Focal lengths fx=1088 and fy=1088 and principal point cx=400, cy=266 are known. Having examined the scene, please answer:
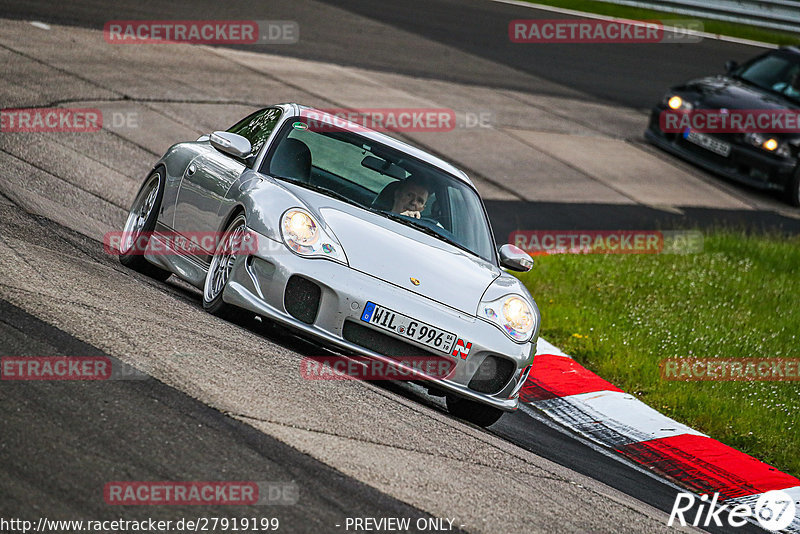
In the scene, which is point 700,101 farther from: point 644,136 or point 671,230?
point 671,230

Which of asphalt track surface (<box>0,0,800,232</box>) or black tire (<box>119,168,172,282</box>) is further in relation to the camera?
asphalt track surface (<box>0,0,800,232</box>)

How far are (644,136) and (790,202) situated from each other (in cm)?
268

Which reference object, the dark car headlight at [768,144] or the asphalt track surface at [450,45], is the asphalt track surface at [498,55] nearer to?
the asphalt track surface at [450,45]

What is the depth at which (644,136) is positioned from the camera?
1831 centimetres

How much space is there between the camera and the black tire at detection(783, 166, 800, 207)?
658 inches

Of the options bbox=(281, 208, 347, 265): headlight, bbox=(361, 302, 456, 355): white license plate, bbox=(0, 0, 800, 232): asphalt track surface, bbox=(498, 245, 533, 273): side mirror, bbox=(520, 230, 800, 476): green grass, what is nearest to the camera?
bbox=(361, 302, 456, 355): white license plate

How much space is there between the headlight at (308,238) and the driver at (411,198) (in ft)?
2.92

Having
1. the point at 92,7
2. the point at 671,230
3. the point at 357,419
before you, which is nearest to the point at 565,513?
the point at 357,419

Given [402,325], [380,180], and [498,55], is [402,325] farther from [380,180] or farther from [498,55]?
[498,55]

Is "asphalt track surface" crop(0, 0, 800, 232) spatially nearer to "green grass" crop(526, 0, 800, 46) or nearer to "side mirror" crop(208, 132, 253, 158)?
"green grass" crop(526, 0, 800, 46)

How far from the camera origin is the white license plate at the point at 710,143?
16.7 meters

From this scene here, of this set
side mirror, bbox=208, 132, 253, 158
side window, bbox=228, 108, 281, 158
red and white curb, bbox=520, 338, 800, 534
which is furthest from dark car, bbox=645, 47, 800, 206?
side mirror, bbox=208, 132, 253, 158

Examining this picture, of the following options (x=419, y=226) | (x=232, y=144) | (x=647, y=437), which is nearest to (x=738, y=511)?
(x=647, y=437)

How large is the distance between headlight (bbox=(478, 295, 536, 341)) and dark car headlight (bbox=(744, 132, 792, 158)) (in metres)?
11.1
